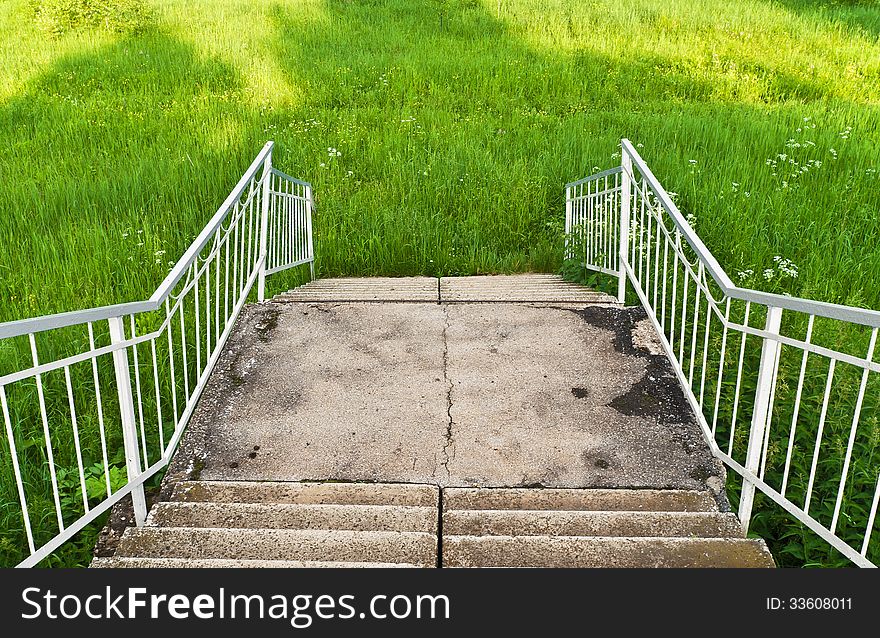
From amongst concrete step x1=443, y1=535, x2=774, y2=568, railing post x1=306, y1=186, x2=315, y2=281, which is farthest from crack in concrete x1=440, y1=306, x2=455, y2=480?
railing post x1=306, y1=186, x2=315, y2=281

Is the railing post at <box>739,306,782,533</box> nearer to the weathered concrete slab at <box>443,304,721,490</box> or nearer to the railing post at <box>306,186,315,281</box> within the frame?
→ the weathered concrete slab at <box>443,304,721,490</box>

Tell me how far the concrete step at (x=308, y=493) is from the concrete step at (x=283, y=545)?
365 millimetres

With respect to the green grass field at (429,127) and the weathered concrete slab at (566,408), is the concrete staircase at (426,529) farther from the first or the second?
the green grass field at (429,127)

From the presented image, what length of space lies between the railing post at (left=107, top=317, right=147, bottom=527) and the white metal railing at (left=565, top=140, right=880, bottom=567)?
98.7 inches

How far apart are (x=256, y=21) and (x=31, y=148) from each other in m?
7.18

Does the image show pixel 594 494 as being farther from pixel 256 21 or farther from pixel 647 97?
pixel 256 21

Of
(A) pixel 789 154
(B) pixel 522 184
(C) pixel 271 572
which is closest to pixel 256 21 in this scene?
(B) pixel 522 184

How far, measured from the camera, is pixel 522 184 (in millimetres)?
8344

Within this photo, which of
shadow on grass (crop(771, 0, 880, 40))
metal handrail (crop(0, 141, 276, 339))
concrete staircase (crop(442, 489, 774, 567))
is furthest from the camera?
shadow on grass (crop(771, 0, 880, 40))

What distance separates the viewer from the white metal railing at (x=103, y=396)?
2.57 meters

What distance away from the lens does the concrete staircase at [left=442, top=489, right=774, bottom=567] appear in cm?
254

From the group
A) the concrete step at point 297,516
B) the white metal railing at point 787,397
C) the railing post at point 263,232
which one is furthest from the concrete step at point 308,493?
the railing post at point 263,232

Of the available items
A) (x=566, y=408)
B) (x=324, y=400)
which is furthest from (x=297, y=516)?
(x=566, y=408)

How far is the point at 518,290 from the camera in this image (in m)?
5.77
